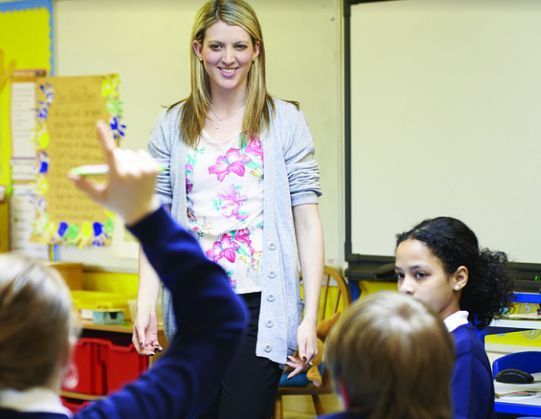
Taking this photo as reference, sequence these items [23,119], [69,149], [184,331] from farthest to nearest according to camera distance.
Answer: [23,119] < [69,149] < [184,331]

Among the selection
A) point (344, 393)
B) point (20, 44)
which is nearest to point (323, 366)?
point (20, 44)

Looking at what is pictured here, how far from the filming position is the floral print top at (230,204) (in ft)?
6.67

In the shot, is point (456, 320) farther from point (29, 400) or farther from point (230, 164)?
point (29, 400)

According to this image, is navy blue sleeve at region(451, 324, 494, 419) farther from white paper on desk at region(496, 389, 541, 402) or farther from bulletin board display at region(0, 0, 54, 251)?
bulletin board display at region(0, 0, 54, 251)

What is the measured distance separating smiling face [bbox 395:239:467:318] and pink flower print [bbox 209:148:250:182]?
449 millimetres

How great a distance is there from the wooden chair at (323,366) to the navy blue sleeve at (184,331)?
2.59 meters

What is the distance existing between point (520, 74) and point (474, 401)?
194 cm

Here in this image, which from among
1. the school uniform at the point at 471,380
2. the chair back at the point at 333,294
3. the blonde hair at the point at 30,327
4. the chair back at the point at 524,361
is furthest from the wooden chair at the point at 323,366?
the blonde hair at the point at 30,327

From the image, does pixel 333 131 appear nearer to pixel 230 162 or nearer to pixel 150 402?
pixel 230 162

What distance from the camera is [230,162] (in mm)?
2078

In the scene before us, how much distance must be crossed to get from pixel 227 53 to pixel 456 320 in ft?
2.70

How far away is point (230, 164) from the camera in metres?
2.08


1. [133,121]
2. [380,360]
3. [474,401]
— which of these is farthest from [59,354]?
[133,121]

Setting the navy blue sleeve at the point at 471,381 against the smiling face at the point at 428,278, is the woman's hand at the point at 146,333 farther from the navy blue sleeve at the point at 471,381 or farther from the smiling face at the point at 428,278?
the navy blue sleeve at the point at 471,381
